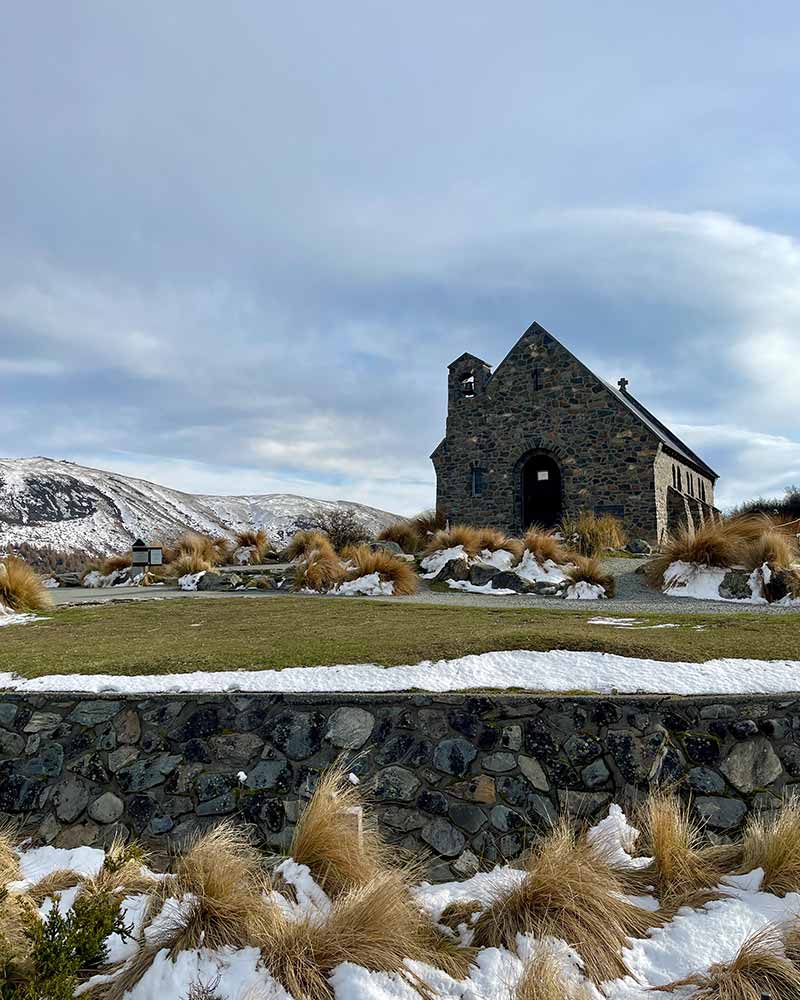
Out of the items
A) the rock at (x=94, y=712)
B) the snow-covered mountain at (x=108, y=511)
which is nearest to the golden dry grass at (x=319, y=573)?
the rock at (x=94, y=712)

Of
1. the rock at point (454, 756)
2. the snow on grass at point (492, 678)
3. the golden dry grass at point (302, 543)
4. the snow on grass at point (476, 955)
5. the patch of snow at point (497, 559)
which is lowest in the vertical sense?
the snow on grass at point (476, 955)

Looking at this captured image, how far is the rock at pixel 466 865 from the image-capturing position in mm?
4254

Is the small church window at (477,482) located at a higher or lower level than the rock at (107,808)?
higher

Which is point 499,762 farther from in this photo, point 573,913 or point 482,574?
point 482,574

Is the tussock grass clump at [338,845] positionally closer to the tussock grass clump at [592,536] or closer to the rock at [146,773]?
the rock at [146,773]

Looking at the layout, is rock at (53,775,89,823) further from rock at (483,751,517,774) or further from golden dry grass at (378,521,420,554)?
golden dry grass at (378,521,420,554)

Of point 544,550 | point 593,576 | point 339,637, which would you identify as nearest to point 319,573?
point 544,550

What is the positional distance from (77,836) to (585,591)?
8.76 m

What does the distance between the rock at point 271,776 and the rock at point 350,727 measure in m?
0.37

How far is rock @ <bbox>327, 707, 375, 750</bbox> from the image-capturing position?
15.2 feet

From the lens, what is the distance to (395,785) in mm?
4520

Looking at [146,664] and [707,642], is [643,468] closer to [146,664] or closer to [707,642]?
[707,642]

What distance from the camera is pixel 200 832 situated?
14.7 feet

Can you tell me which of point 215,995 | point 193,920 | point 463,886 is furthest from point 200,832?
point 463,886
